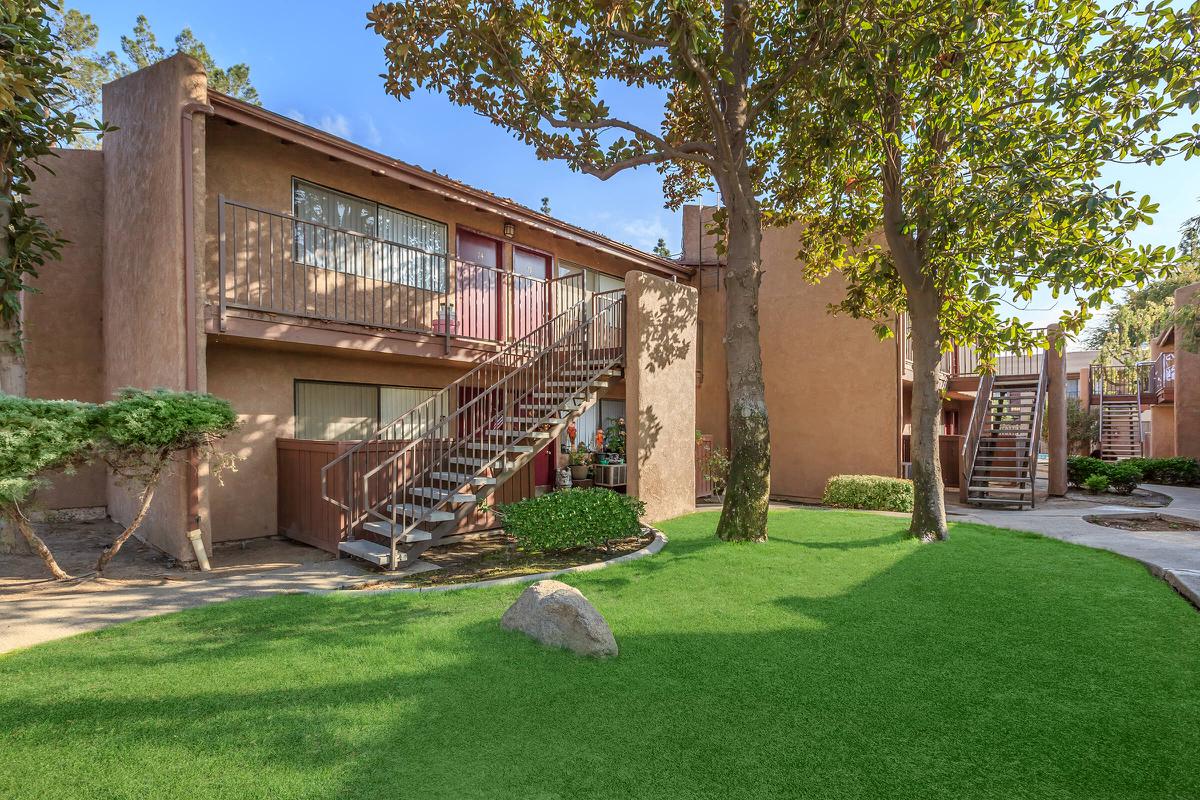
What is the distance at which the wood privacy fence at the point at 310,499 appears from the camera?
8.02 meters

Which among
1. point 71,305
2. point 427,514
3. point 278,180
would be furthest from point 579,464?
point 71,305

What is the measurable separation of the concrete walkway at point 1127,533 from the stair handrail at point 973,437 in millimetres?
964

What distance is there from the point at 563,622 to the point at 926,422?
667cm

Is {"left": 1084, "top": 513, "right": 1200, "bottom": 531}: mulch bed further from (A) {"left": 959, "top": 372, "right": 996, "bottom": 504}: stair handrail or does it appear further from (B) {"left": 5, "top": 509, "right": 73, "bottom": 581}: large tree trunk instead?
(B) {"left": 5, "top": 509, "right": 73, "bottom": 581}: large tree trunk

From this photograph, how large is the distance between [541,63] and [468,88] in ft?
4.01

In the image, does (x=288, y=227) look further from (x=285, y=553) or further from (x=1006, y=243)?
(x=1006, y=243)

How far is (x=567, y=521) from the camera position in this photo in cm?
720

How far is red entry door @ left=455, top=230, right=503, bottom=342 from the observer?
10.9 m

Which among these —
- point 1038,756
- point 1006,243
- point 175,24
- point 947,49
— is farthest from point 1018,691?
point 175,24

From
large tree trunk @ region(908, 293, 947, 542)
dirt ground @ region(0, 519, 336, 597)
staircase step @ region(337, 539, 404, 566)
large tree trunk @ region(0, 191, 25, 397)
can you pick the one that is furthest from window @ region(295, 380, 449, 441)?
large tree trunk @ region(908, 293, 947, 542)

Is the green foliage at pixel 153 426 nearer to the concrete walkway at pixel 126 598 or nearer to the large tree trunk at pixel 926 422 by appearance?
the concrete walkway at pixel 126 598

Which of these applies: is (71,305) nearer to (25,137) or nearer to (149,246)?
(25,137)

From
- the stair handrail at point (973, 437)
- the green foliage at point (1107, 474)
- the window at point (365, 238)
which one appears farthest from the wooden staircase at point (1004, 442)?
the window at point (365, 238)

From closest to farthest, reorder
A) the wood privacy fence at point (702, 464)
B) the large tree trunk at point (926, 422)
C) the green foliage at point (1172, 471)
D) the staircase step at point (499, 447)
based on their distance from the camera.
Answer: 1. the large tree trunk at point (926, 422)
2. the staircase step at point (499, 447)
3. the wood privacy fence at point (702, 464)
4. the green foliage at point (1172, 471)
